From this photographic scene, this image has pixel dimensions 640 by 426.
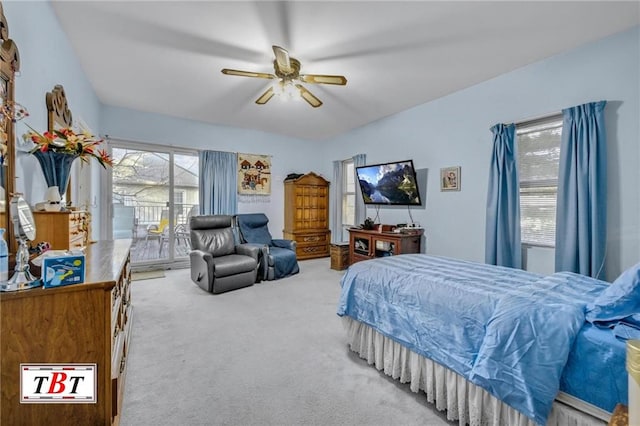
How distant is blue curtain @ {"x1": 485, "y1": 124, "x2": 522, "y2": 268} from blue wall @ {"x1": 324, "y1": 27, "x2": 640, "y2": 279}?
0.61 ft

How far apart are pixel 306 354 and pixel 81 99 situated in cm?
362

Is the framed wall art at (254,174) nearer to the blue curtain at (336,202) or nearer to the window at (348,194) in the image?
the blue curtain at (336,202)

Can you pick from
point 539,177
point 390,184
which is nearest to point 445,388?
point 539,177

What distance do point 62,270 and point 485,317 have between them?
188 centimetres

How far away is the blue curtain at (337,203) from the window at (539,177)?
3457 mm

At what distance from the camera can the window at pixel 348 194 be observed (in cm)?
601

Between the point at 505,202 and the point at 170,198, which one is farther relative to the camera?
the point at 170,198

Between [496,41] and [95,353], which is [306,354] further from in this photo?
[496,41]

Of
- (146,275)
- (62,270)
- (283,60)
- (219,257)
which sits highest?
(283,60)

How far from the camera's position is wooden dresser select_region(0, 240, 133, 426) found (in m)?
1.03

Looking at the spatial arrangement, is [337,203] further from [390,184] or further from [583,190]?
[583,190]

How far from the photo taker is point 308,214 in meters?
6.09

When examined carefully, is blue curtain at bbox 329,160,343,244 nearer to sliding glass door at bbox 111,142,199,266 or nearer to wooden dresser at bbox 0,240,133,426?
sliding glass door at bbox 111,142,199,266

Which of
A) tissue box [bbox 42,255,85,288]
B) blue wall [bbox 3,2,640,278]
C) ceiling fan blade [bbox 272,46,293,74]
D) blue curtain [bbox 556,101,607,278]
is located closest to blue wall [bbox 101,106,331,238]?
blue wall [bbox 3,2,640,278]
